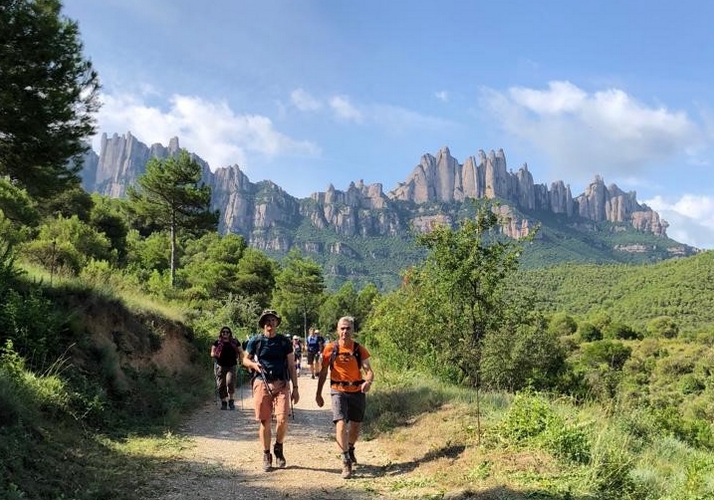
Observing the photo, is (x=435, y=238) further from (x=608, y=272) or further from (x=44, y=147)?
(x=608, y=272)

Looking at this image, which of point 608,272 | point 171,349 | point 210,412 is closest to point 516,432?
point 210,412

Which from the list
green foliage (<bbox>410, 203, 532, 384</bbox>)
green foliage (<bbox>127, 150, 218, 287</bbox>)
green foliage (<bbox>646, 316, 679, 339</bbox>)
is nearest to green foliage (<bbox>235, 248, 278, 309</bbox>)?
green foliage (<bbox>127, 150, 218, 287</bbox>)

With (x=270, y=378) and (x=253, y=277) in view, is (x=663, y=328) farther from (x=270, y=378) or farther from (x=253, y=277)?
(x=270, y=378)

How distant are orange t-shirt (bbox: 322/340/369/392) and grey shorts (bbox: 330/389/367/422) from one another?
0.06m

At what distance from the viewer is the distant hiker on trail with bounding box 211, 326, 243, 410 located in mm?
11180

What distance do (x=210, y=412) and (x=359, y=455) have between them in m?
4.67

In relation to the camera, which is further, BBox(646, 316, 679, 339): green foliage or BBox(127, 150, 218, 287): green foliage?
BBox(646, 316, 679, 339): green foliage

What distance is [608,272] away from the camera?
118 metres

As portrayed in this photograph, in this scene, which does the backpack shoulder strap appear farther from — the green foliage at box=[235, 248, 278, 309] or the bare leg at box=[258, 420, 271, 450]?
the green foliage at box=[235, 248, 278, 309]

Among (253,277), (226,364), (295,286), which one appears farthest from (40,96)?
(295,286)

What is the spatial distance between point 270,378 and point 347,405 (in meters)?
1.04

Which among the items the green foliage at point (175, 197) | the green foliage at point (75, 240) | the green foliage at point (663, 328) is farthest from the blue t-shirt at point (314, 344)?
the green foliage at point (663, 328)

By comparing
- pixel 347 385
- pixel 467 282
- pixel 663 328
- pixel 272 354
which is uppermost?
pixel 467 282

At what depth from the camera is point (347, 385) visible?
20.9ft
